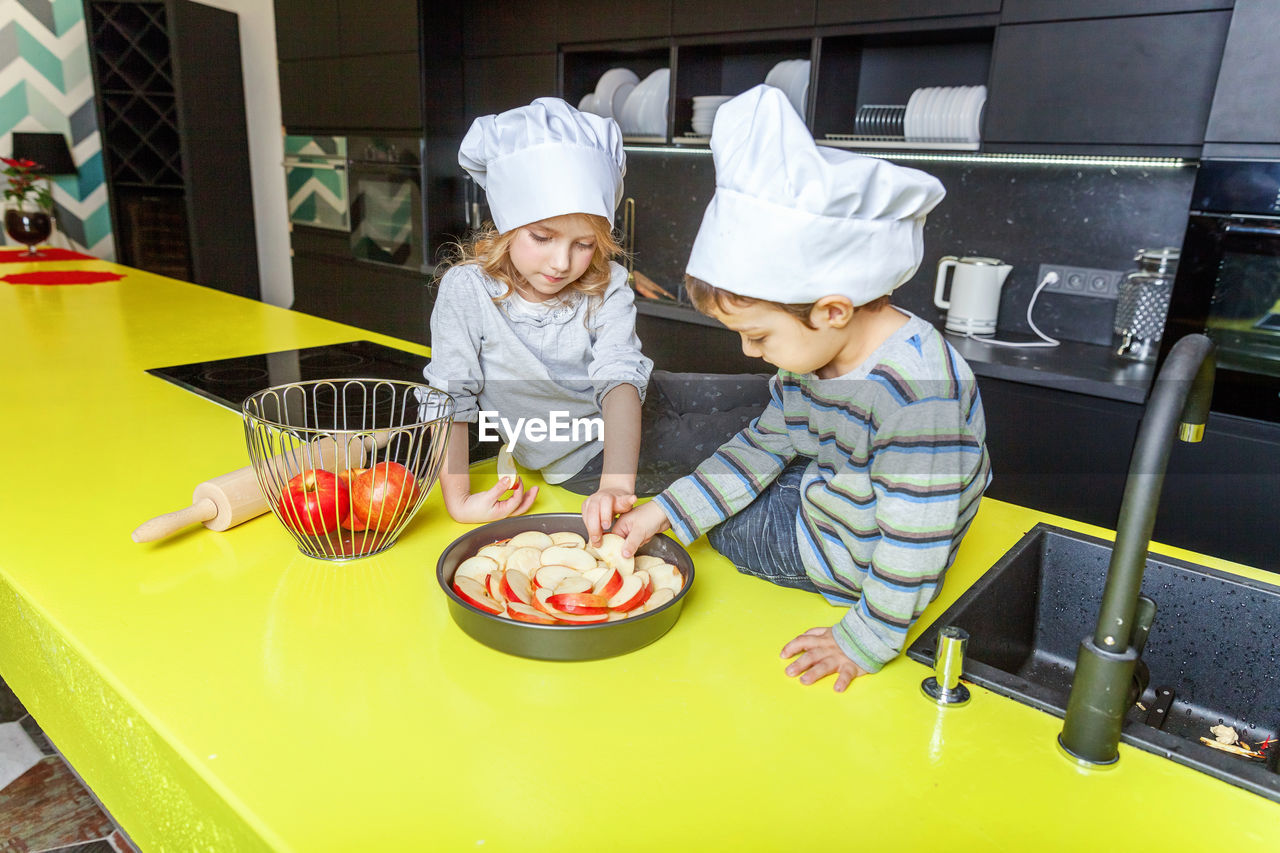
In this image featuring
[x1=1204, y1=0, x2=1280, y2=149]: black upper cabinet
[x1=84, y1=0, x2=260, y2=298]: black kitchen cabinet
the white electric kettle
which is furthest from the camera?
[x1=84, y1=0, x2=260, y2=298]: black kitchen cabinet

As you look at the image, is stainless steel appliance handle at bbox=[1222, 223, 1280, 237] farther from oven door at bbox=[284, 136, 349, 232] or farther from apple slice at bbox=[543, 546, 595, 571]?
oven door at bbox=[284, 136, 349, 232]

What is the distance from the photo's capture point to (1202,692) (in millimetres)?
948

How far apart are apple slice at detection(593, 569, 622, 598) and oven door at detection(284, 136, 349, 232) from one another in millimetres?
3625

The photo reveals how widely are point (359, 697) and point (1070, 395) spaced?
182 cm

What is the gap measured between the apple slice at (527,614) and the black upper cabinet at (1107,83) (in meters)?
1.91

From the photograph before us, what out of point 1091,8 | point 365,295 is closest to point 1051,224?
point 1091,8

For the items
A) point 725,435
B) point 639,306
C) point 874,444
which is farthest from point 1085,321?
point 874,444

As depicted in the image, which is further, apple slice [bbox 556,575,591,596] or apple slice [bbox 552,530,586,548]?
apple slice [bbox 552,530,586,548]

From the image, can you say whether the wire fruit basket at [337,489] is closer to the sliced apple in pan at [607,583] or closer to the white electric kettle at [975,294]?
the sliced apple in pan at [607,583]

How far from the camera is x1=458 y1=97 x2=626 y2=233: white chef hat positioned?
1.09m

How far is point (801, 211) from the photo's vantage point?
2.31ft

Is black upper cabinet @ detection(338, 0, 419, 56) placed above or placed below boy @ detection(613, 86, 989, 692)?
above

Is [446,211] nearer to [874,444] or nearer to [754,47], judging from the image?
[754,47]

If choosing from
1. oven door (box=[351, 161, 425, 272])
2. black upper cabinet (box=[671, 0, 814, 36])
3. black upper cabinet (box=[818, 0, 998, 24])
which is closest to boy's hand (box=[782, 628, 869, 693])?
black upper cabinet (box=[818, 0, 998, 24])
